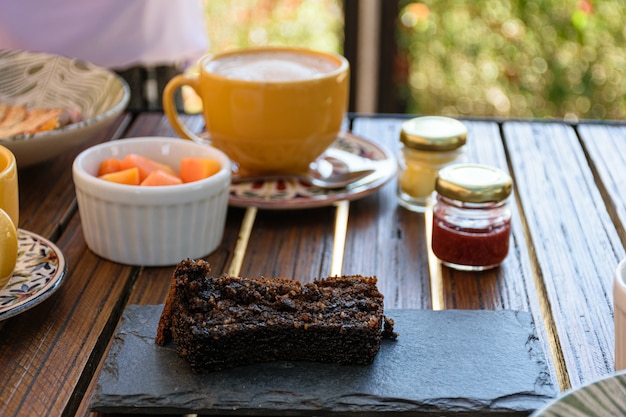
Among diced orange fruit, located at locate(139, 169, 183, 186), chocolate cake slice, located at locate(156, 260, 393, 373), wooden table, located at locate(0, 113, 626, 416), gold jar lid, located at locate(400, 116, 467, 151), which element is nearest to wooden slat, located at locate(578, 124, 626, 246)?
wooden table, located at locate(0, 113, 626, 416)

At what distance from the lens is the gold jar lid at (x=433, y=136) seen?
1.23 meters

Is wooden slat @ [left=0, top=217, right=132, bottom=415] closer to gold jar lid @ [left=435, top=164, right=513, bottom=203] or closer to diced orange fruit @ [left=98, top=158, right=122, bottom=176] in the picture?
diced orange fruit @ [left=98, top=158, right=122, bottom=176]

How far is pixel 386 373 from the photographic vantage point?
2.69 ft

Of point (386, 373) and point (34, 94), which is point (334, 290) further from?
point (34, 94)

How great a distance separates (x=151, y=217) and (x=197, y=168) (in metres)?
0.11

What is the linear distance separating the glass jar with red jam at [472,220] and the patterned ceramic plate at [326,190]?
0.19 m

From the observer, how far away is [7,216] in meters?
0.91

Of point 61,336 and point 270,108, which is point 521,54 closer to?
point 270,108

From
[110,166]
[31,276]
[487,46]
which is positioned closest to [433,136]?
[110,166]

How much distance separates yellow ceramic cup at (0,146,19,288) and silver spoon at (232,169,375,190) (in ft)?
1.26

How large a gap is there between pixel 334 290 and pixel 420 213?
0.40m

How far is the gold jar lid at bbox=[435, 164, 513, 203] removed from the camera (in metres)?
1.05

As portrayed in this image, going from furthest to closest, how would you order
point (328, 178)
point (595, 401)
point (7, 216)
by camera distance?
point (328, 178)
point (7, 216)
point (595, 401)

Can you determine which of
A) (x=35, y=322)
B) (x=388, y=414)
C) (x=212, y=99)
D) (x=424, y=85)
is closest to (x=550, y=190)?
(x=212, y=99)
